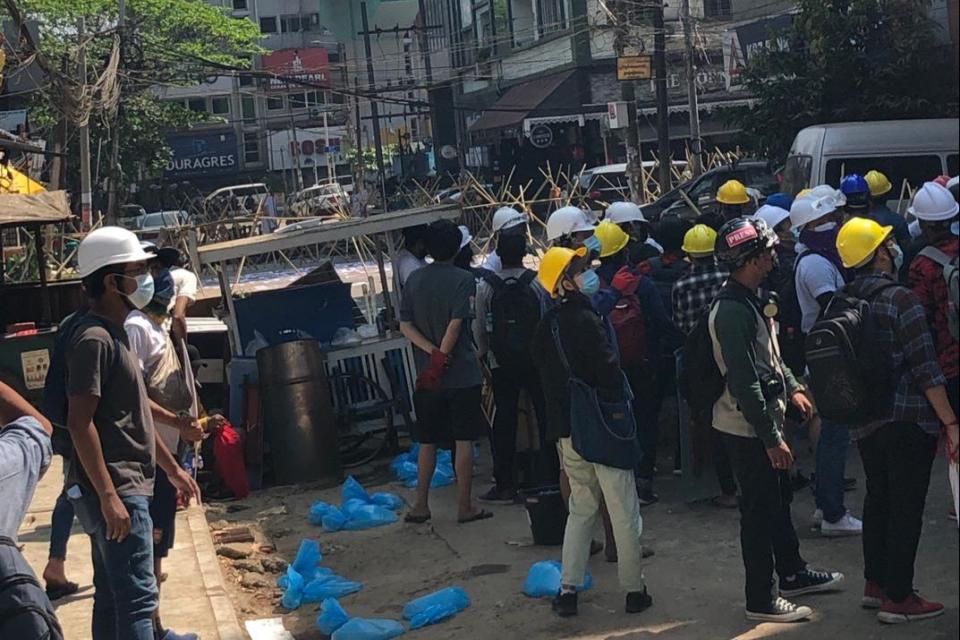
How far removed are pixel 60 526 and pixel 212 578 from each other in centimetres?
92

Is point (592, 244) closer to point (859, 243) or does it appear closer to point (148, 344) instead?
point (859, 243)

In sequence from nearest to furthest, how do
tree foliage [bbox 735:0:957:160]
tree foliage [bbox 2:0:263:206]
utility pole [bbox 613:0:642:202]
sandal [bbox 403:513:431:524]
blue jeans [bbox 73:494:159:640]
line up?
blue jeans [bbox 73:494:159:640] → sandal [bbox 403:513:431:524] → tree foliage [bbox 735:0:957:160] → utility pole [bbox 613:0:642:202] → tree foliage [bbox 2:0:263:206]

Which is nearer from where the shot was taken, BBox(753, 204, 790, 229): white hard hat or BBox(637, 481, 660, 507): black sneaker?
BBox(637, 481, 660, 507): black sneaker

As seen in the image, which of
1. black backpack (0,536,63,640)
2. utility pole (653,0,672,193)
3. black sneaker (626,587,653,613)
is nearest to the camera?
black backpack (0,536,63,640)

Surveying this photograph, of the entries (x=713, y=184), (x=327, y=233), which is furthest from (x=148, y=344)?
(x=713, y=184)

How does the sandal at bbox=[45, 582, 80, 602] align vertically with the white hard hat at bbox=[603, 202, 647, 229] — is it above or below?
below

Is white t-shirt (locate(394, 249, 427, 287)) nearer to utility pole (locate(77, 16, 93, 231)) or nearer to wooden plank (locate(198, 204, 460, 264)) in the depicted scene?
wooden plank (locate(198, 204, 460, 264))

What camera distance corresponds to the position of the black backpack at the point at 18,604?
3.18 m

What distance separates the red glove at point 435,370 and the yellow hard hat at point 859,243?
121 inches

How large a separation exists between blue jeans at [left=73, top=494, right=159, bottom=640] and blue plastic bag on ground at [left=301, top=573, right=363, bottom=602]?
82.8 inches

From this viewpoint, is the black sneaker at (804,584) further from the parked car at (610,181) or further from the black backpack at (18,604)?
the parked car at (610,181)

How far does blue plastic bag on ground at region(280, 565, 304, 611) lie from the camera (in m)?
6.73

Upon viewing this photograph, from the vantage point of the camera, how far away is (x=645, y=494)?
26.2 feet

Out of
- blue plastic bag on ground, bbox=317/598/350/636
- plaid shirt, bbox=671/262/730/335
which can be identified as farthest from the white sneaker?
blue plastic bag on ground, bbox=317/598/350/636
